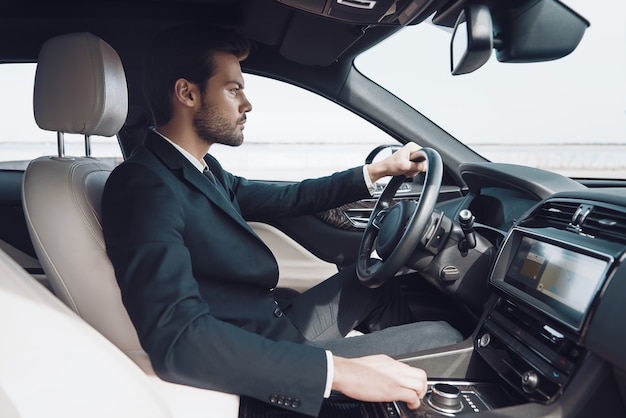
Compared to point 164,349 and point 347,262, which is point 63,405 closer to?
point 164,349

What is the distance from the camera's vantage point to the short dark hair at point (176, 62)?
153cm

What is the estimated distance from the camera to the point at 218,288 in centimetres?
143

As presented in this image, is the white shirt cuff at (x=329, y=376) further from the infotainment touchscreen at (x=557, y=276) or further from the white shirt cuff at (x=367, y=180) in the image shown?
the white shirt cuff at (x=367, y=180)

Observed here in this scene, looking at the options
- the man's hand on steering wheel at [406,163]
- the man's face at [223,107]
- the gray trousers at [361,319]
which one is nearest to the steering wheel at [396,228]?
the man's hand on steering wheel at [406,163]

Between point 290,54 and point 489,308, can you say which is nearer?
point 489,308

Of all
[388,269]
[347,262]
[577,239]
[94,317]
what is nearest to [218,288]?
[94,317]

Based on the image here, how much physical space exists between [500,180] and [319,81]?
2.90ft

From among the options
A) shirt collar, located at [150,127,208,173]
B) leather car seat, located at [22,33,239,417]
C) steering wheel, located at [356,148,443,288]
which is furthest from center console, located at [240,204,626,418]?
shirt collar, located at [150,127,208,173]

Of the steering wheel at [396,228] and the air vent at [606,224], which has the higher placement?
the air vent at [606,224]

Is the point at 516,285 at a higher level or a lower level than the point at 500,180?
lower

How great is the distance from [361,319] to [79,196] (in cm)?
102

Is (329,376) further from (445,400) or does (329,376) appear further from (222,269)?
(222,269)

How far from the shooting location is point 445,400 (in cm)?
127

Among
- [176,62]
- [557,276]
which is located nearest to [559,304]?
[557,276]
